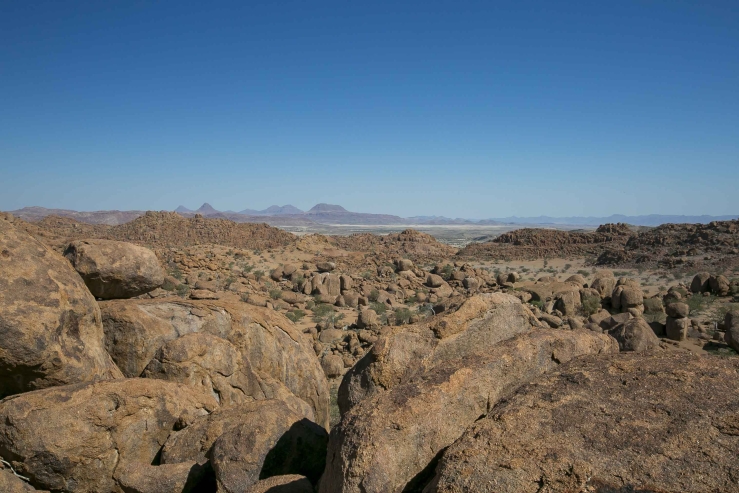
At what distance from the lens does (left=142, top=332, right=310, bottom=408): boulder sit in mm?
5986

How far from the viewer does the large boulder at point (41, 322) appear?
16.2ft

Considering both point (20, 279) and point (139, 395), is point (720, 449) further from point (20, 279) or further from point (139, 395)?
point (20, 279)

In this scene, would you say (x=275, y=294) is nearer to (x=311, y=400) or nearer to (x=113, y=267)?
(x=311, y=400)

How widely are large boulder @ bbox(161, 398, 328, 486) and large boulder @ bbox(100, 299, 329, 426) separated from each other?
1.92 m

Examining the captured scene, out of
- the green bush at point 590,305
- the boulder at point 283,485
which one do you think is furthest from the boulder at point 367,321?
the boulder at point 283,485

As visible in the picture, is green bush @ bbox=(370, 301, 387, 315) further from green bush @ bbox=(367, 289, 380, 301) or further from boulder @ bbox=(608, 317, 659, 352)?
boulder @ bbox=(608, 317, 659, 352)

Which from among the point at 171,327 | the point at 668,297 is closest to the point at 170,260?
the point at 171,327

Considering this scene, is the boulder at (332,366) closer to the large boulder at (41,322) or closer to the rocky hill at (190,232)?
the large boulder at (41,322)

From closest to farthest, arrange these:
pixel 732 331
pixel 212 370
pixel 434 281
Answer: pixel 212 370, pixel 732 331, pixel 434 281

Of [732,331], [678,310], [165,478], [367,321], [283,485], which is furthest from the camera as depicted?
[367,321]

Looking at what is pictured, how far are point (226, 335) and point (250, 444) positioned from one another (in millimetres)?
3026

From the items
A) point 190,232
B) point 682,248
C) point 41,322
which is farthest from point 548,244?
point 41,322

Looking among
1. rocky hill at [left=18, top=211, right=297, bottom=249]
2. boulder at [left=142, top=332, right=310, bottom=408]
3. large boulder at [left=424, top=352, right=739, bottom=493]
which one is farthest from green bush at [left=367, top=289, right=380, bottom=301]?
rocky hill at [left=18, top=211, right=297, bottom=249]

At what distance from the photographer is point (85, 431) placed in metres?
4.68
